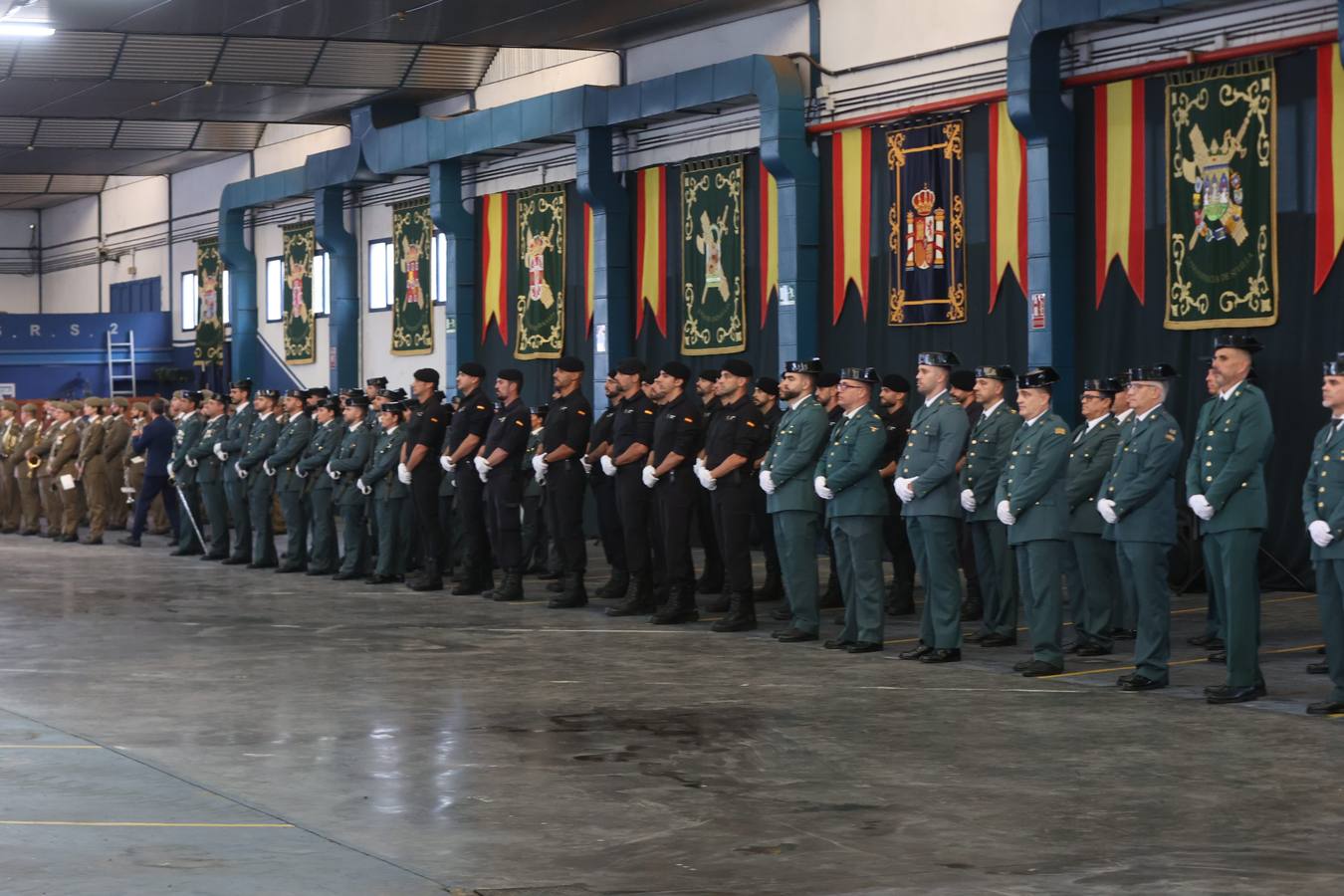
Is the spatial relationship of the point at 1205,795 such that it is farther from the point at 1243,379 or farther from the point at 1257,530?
the point at 1243,379

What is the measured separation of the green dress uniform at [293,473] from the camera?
1606cm

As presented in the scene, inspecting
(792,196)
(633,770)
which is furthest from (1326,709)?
(792,196)

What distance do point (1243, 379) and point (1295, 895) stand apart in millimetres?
4115

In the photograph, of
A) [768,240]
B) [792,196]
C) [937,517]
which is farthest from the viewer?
[768,240]

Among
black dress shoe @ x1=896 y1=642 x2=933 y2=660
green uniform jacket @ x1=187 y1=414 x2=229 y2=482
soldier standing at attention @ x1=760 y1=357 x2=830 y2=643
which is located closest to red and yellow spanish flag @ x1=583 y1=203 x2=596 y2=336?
green uniform jacket @ x1=187 y1=414 x2=229 y2=482

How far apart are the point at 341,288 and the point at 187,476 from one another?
344 inches

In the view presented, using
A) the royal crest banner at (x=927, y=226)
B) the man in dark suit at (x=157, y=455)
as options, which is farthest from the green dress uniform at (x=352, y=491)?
the royal crest banner at (x=927, y=226)

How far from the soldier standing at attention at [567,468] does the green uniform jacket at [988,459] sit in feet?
10.4

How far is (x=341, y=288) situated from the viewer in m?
26.2

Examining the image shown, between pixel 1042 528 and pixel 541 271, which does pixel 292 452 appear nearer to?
pixel 541 271

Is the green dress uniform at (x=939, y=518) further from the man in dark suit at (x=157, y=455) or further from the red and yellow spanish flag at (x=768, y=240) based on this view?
the man in dark suit at (x=157, y=455)

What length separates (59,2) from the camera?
59.9 feet

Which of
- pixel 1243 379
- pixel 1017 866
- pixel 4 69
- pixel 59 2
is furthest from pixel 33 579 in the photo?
pixel 1017 866

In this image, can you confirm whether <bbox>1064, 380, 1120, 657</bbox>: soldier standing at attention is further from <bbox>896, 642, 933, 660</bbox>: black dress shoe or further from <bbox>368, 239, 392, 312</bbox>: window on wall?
<bbox>368, 239, 392, 312</bbox>: window on wall
